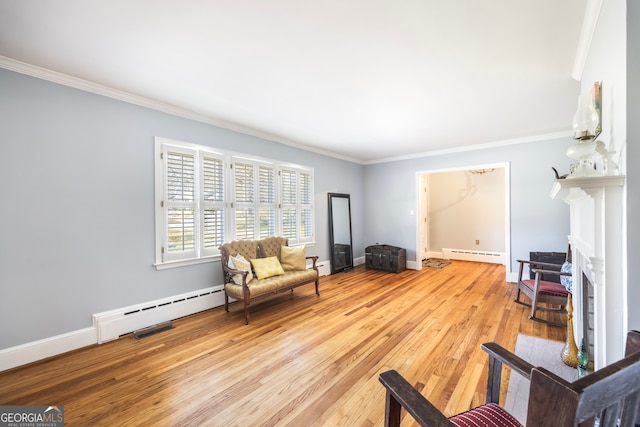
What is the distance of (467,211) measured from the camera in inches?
258

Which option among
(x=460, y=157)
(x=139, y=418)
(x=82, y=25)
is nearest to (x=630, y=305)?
(x=139, y=418)

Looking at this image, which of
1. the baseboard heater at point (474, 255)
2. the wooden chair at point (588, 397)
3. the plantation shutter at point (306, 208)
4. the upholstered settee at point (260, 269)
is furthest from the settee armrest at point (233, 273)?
the baseboard heater at point (474, 255)

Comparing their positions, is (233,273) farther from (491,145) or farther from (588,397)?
(491,145)

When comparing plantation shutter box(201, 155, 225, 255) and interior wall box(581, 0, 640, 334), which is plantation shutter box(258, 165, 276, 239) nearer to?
plantation shutter box(201, 155, 225, 255)

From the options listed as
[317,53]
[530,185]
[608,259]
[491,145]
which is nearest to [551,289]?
[530,185]

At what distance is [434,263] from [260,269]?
4564 millimetres

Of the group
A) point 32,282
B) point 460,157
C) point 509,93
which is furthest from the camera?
point 460,157

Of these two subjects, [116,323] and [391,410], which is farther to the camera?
[116,323]

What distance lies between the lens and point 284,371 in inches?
82.5

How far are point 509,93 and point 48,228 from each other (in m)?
4.79

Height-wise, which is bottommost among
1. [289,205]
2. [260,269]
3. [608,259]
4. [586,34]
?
[260,269]

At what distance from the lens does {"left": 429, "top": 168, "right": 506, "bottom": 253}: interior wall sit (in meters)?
6.16

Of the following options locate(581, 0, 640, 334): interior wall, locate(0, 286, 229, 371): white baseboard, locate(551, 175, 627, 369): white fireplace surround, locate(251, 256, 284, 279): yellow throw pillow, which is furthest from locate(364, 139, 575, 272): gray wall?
locate(0, 286, 229, 371): white baseboard

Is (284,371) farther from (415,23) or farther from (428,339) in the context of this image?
(415,23)
